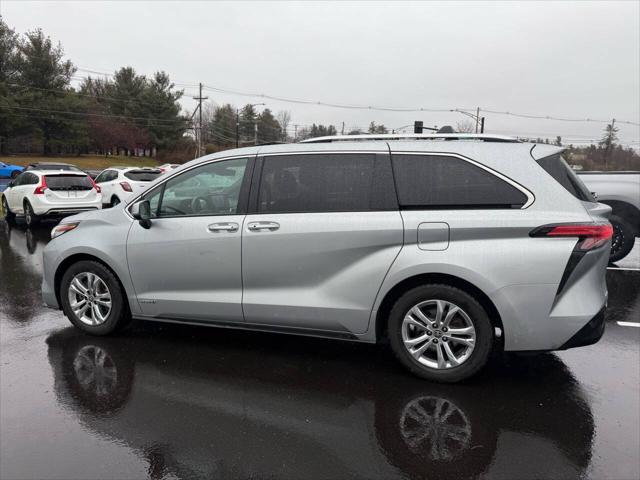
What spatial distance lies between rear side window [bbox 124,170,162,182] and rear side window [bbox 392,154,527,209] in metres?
14.7

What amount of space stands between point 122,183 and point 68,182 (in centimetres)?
379

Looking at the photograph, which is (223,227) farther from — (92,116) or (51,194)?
(92,116)

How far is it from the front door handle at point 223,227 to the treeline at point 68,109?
54823 mm

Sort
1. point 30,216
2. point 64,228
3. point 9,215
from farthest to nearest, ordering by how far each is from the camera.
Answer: point 9,215 → point 30,216 → point 64,228

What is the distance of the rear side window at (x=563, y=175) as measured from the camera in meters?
3.68

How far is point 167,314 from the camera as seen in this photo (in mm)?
4512

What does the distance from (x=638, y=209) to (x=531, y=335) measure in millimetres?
5943

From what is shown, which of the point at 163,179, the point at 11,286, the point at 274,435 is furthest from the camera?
the point at 11,286

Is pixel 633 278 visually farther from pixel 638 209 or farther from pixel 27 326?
pixel 27 326

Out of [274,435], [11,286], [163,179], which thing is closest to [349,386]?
[274,435]

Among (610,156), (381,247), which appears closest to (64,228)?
(381,247)

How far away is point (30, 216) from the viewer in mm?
12883

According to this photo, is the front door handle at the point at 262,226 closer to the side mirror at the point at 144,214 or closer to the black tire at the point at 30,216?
A: the side mirror at the point at 144,214

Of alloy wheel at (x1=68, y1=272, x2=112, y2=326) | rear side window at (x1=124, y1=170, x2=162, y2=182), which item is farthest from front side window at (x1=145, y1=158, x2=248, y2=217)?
rear side window at (x1=124, y1=170, x2=162, y2=182)
